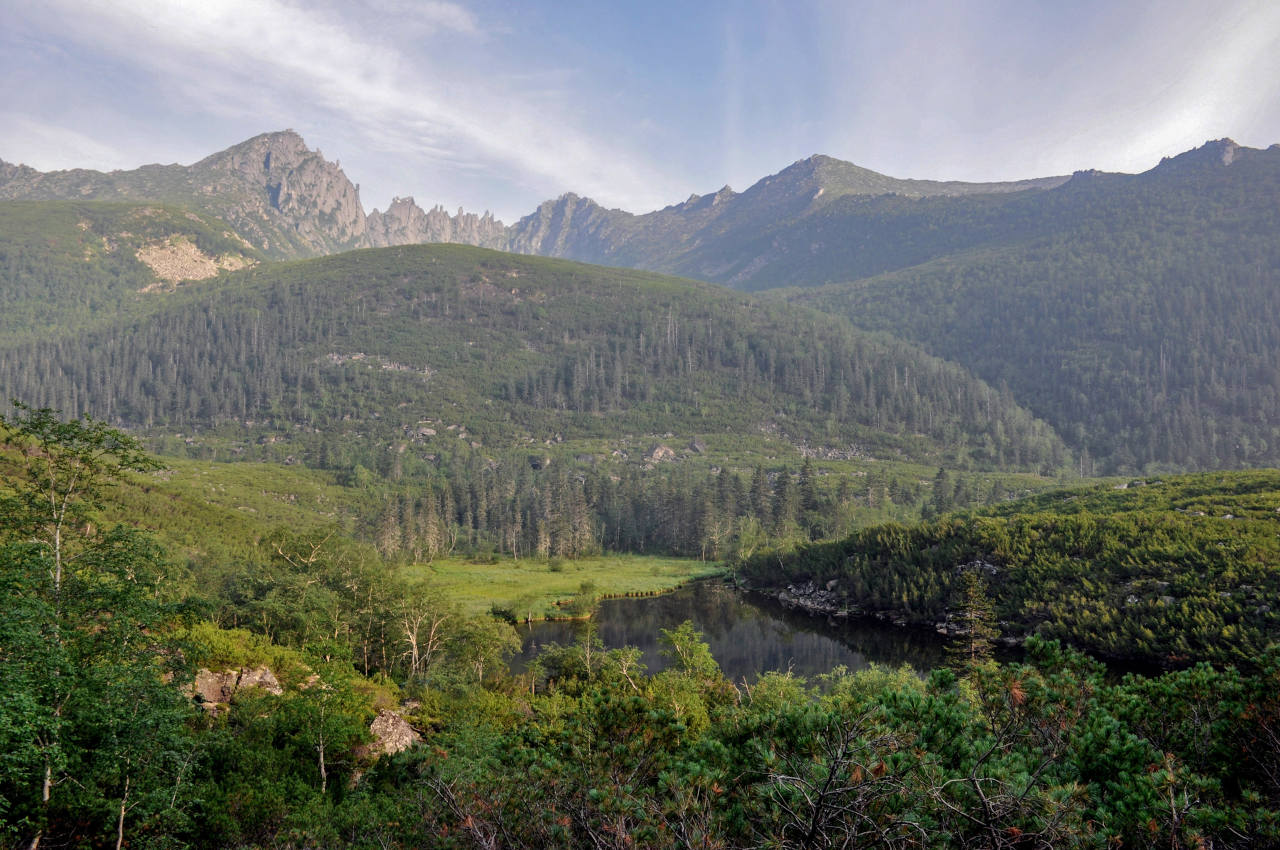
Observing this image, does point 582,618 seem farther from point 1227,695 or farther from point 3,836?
point 1227,695

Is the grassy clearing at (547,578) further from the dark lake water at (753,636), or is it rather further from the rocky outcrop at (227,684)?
the rocky outcrop at (227,684)

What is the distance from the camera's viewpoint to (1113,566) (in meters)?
61.0

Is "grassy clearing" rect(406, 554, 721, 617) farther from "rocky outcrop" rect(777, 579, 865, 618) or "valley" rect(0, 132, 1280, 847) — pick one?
"rocky outcrop" rect(777, 579, 865, 618)

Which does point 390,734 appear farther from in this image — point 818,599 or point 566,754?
point 818,599

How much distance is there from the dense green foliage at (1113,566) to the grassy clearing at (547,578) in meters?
24.3

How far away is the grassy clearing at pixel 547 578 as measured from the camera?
266ft

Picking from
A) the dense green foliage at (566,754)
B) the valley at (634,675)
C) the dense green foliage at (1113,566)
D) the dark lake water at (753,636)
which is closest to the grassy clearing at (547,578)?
the valley at (634,675)

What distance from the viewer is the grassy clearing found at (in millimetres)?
80950

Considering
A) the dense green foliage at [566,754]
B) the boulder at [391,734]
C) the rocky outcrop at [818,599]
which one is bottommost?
the rocky outcrop at [818,599]

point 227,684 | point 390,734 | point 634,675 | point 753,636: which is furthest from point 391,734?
point 753,636

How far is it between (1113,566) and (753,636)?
1400 inches

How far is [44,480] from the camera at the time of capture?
63.6 feet

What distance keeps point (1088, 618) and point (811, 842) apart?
6362cm

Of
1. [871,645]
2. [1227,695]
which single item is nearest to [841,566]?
[871,645]
